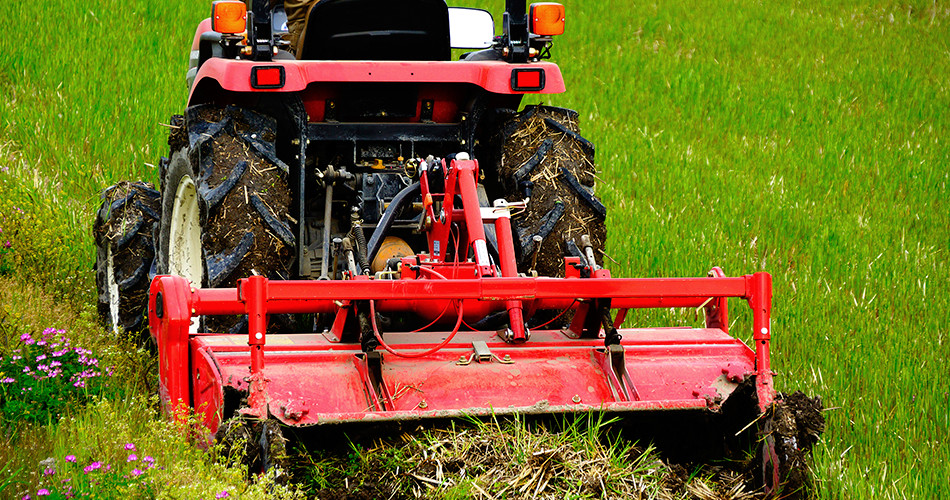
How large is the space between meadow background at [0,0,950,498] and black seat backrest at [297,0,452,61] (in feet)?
5.71

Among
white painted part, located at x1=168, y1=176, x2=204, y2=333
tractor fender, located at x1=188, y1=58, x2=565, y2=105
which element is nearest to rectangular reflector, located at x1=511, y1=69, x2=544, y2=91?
tractor fender, located at x1=188, y1=58, x2=565, y2=105

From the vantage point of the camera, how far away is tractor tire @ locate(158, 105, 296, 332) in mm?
4441

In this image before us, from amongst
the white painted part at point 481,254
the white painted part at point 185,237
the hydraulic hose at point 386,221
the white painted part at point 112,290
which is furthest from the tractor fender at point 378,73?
the white painted part at point 112,290

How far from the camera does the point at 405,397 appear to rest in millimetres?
4012

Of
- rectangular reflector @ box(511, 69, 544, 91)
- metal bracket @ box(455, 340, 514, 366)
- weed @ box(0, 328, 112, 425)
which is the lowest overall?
weed @ box(0, 328, 112, 425)

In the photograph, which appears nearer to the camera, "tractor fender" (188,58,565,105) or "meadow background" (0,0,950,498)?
"tractor fender" (188,58,565,105)

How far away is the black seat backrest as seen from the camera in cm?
492

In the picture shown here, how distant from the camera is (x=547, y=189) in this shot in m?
4.87

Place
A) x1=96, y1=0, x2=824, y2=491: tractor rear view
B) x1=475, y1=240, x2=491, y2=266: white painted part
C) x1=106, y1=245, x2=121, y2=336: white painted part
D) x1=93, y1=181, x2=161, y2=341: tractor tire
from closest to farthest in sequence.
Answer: x1=96, y1=0, x2=824, y2=491: tractor rear view
x1=475, y1=240, x2=491, y2=266: white painted part
x1=93, y1=181, x2=161, y2=341: tractor tire
x1=106, y1=245, x2=121, y2=336: white painted part

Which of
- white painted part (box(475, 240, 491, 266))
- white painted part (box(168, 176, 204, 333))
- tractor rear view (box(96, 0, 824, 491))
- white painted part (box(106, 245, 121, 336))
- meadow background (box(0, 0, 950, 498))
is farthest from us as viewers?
white painted part (box(106, 245, 121, 336))

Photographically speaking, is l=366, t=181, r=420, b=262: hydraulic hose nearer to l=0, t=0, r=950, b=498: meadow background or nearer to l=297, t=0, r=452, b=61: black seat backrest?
l=297, t=0, r=452, b=61: black seat backrest

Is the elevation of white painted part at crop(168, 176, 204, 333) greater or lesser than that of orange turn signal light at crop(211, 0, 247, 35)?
lesser

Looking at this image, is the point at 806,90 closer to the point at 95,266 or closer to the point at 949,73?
the point at 949,73

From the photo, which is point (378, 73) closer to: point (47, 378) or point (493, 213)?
point (493, 213)
